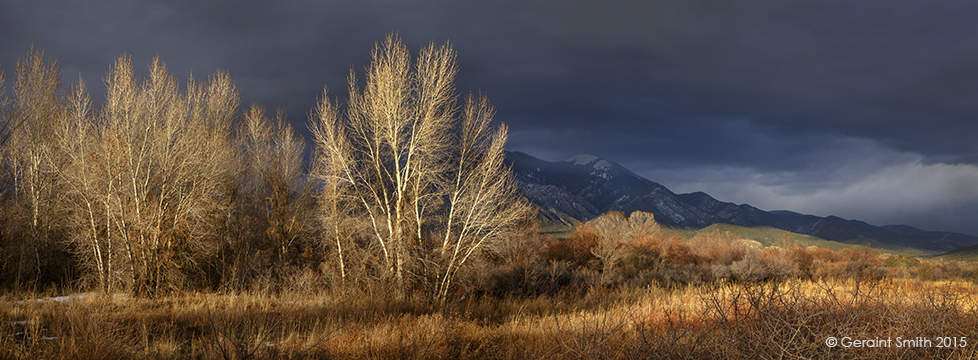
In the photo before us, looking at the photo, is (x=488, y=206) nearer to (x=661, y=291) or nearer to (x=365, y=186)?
(x=365, y=186)

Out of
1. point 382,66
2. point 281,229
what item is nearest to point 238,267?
point 281,229

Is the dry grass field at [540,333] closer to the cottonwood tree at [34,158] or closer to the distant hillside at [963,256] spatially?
the cottonwood tree at [34,158]

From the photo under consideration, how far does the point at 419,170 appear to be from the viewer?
17.8 metres

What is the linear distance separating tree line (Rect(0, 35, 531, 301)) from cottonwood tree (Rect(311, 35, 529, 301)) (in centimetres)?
6

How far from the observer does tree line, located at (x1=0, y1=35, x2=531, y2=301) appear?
1605 cm

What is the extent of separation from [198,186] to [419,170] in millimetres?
10239

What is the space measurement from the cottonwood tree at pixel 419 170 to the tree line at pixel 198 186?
0.21 ft

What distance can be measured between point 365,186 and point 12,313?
1044 centimetres

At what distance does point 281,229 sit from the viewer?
2662 cm

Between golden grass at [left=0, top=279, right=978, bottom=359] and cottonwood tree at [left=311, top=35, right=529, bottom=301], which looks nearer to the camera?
golden grass at [left=0, top=279, right=978, bottom=359]

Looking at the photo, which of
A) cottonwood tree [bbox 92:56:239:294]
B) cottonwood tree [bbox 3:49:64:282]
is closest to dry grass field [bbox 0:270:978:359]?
cottonwood tree [bbox 92:56:239:294]

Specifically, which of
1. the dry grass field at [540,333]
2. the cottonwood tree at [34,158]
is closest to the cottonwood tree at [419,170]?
the dry grass field at [540,333]

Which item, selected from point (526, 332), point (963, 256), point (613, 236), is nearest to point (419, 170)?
point (526, 332)

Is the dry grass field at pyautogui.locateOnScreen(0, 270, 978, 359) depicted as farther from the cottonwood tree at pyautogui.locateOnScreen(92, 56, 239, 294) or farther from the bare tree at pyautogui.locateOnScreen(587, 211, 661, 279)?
the bare tree at pyautogui.locateOnScreen(587, 211, 661, 279)
